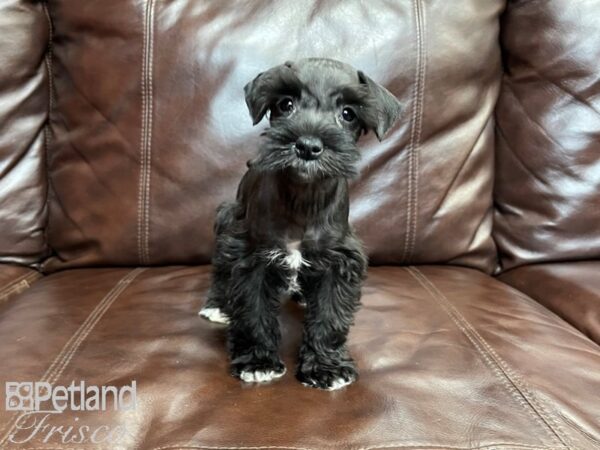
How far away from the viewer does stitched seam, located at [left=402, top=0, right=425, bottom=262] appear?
6.03 feet

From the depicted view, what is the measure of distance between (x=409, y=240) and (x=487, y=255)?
30 centimetres

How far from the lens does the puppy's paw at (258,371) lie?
1.24 meters

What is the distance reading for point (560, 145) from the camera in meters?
1.89

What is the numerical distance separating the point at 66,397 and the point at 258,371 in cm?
39

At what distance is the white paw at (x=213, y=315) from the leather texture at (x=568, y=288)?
3.15 feet

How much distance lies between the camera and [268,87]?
1.32 meters

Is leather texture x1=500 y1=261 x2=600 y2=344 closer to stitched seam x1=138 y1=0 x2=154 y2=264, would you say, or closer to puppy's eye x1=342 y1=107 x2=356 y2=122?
puppy's eye x1=342 y1=107 x2=356 y2=122

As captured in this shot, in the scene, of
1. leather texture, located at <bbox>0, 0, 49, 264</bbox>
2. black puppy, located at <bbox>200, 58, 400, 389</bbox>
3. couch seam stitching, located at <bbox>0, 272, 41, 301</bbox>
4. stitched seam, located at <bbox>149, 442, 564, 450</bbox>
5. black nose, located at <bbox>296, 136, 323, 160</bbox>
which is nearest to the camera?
stitched seam, located at <bbox>149, 442, 564, 450</bbox>

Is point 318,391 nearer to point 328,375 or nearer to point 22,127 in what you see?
point 328,375

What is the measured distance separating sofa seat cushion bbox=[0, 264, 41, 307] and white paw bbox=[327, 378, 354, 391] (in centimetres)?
96

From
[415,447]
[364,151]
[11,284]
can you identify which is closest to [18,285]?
[11,284]

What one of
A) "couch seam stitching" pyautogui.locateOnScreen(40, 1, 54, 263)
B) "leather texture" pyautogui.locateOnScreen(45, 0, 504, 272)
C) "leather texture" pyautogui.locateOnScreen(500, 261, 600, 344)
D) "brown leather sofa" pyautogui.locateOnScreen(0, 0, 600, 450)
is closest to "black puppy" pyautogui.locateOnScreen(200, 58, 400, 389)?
"brown leather sofa" pyautogui.locateOnScreen(0, 0, 600, 450)

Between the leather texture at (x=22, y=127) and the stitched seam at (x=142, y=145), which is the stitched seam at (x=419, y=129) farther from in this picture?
the leather texture at (x=22, y=127)

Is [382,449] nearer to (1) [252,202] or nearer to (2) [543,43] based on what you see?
(1) [252,202]
